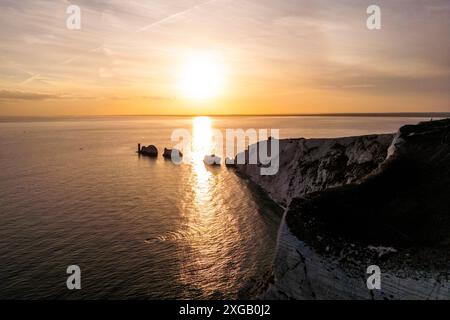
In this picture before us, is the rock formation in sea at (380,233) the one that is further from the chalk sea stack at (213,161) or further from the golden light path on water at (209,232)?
the chalk sea stack at (213,161)

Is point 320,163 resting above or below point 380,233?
above

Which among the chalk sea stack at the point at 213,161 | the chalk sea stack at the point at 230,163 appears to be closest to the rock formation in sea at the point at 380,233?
the chalk sea stack at the point at 230,163

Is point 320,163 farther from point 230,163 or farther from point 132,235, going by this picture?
point 230,163

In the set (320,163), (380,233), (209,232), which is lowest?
(209,232)

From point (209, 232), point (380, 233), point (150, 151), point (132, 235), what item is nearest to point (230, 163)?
point (150, 151)

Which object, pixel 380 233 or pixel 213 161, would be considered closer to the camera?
pixel 380 233

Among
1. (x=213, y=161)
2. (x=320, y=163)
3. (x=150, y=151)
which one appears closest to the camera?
(x=320, y=163)

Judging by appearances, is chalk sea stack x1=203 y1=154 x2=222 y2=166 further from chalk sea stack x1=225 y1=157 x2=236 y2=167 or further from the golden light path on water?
the golden light path on water
